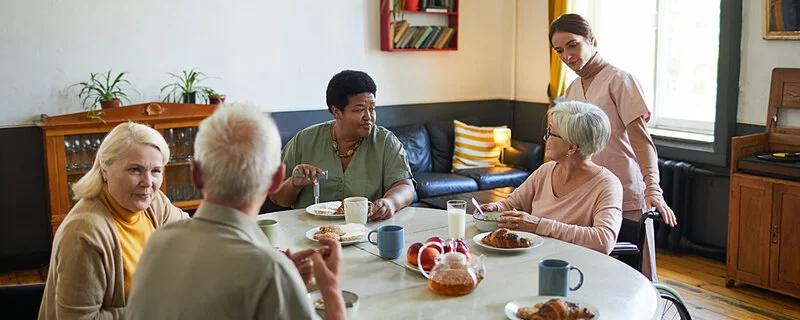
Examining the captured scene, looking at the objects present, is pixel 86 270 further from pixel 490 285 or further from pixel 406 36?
pixel 406 36

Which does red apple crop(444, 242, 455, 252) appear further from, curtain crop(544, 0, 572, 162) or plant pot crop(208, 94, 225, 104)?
curtain crop(544, 0, 572, 162)

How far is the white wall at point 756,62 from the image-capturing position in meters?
4.32

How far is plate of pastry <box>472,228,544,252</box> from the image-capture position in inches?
91.4

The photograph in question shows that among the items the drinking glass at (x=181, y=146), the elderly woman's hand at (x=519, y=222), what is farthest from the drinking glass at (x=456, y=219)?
the drinking glass at (x=181, y=146)

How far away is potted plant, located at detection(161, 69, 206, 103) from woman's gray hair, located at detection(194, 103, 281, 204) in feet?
12.2

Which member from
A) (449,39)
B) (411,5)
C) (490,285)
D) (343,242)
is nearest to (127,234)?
(343,242)

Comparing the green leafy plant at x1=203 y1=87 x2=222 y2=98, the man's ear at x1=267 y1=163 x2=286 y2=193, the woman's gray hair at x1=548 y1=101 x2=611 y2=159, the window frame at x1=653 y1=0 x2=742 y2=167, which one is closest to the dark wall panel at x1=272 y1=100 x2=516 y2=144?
the green leafy plant at x1=203 y1=87 x2=222 y2=98

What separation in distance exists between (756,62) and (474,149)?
6.61ft

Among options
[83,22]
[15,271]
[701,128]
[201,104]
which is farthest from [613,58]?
[15,271]

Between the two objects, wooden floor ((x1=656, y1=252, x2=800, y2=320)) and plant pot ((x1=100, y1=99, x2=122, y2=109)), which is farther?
plant pot ((x1=100, y1=99, x2=122, y2=109))

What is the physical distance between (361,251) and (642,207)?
1287 mm

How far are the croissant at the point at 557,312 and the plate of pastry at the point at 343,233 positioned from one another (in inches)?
31.9

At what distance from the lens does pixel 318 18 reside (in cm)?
548

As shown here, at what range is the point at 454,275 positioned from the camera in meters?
1.92
